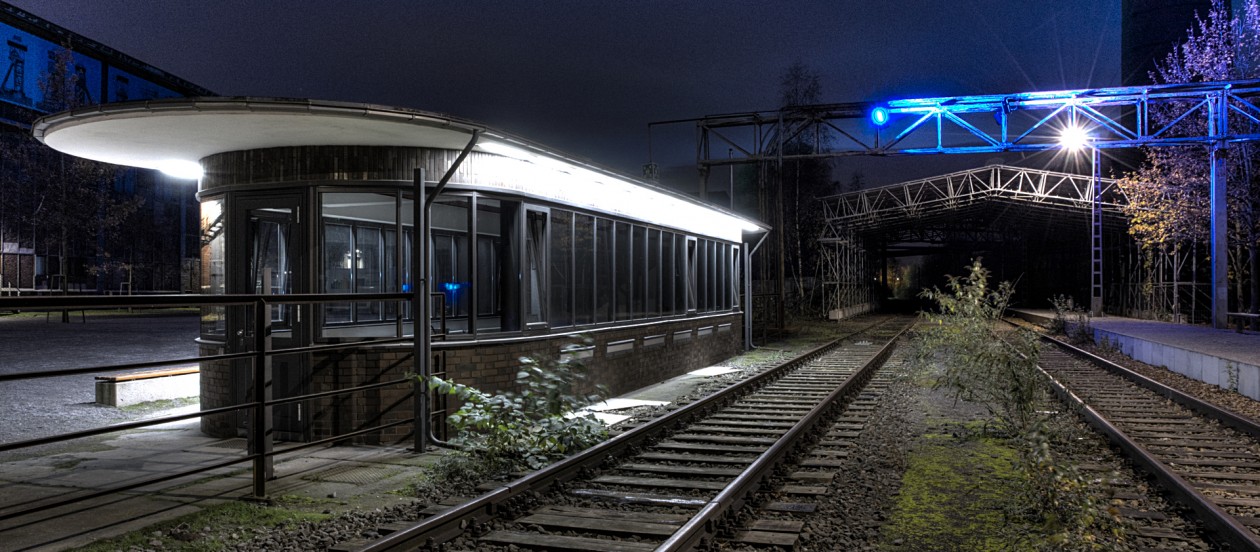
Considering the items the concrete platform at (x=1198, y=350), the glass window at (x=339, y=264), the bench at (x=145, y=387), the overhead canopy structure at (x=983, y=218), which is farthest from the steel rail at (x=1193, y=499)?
the overhead canopy structure at (x=983, y=218)

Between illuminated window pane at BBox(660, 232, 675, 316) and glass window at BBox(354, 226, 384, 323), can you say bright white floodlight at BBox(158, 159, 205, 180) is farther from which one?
illuminated window pane at BBox(660, 232, 675, 316)

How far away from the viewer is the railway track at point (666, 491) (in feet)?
16.6

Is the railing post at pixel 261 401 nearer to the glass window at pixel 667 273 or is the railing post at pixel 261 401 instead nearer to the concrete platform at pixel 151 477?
the concrete platform at pixel 151 477

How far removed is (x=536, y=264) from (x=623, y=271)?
2.88m

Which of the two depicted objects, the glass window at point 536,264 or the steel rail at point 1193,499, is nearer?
the steel rail at point 1193,499

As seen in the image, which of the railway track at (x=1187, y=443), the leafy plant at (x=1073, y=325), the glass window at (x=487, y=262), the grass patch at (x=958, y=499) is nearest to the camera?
the grass patch at (x=958, y=499)

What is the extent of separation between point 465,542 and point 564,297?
6.41m

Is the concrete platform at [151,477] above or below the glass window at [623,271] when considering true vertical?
below

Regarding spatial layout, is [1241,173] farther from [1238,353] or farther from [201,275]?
[201,275]

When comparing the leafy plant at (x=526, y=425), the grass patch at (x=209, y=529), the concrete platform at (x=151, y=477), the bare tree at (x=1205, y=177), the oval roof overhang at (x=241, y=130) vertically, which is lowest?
the concrete platform at (x=151, y=477)

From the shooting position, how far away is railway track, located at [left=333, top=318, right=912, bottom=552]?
507cm

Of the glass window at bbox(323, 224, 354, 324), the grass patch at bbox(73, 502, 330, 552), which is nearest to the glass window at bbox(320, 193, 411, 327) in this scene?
the glass window at bbox(323, 224, 354, 324)

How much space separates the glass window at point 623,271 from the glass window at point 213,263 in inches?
224

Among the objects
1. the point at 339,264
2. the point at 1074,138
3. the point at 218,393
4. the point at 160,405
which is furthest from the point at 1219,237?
the point at 160,405
